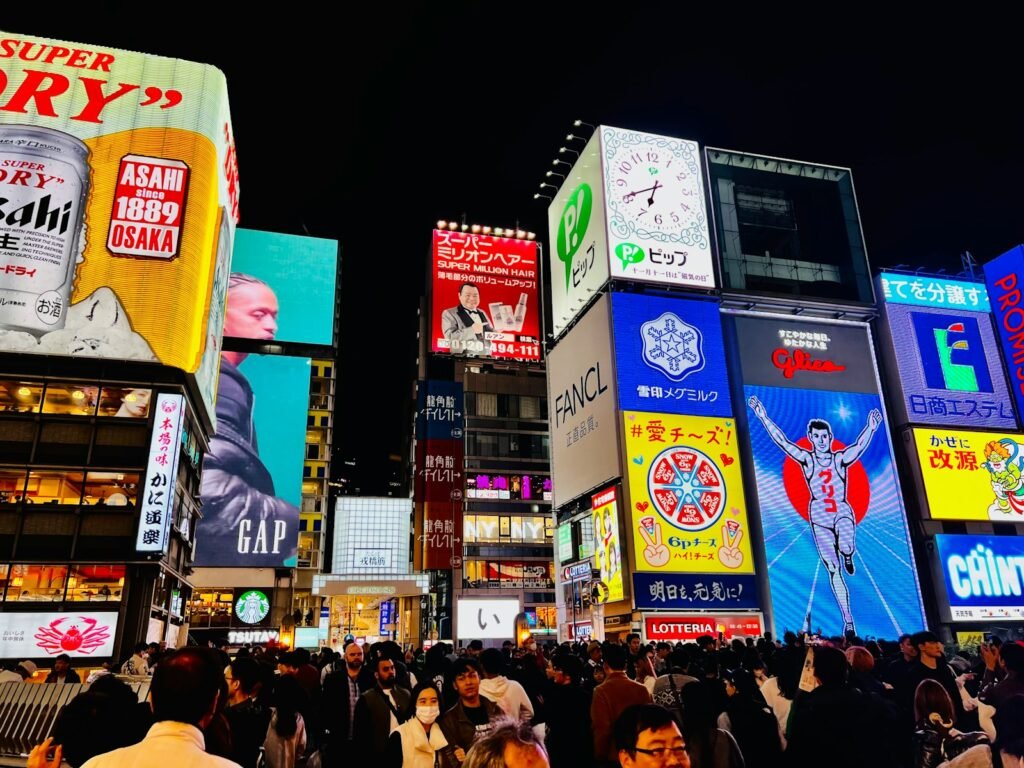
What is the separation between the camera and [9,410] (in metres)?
28.8

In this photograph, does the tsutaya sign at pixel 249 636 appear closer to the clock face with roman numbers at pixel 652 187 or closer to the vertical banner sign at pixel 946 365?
the clock face with roman numbers at pixel 652 187

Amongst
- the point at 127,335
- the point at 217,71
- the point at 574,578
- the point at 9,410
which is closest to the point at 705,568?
the point at 574,578

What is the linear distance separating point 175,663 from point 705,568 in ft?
97.6

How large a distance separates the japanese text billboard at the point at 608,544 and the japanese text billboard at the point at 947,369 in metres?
16.7

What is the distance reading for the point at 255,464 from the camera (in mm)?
52906

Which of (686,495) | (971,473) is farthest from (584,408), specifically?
(971,473)

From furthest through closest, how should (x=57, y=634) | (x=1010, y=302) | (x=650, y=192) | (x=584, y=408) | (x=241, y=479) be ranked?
(x=241, y=479), (x=650, y=192), (x=584, y=408), (x=1010, y=302), (x=57, y=634)

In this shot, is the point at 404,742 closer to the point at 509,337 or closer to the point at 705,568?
the point at 705,568

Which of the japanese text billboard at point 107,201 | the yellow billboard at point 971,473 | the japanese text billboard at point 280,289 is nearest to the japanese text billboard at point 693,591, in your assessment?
the yellow billboard at point 971,473

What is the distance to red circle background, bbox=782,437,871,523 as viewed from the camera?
32625 millimetres

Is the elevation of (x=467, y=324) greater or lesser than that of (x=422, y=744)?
greater

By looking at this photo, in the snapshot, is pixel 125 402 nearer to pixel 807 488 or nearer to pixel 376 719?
pixel 376 719

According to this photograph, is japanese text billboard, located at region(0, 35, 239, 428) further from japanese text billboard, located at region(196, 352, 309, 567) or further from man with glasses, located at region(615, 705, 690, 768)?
man with glasses, located at region(615, 705, 690, 768)

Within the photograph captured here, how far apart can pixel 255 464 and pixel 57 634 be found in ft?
90.2
